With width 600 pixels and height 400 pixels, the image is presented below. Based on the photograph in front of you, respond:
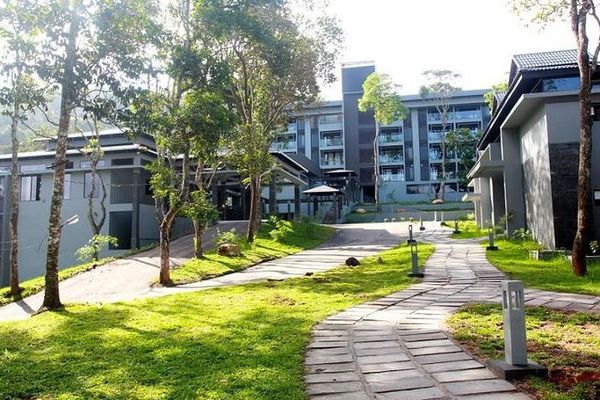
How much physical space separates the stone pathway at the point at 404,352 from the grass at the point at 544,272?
75 centimetres

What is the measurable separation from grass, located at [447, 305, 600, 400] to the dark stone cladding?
904cm

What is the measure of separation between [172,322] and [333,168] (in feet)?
158

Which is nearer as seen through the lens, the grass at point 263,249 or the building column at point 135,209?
the grass at point 263,249

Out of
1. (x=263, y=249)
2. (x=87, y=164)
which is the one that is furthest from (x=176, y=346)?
(x=87, y=164)

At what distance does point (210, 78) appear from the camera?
41.5 ft

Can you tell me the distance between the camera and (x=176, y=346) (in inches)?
223

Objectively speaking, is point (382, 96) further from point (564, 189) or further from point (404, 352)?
point (404, 352)

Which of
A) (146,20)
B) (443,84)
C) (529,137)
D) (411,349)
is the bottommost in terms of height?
(411,349)

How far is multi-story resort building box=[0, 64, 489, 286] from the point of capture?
2586 cm

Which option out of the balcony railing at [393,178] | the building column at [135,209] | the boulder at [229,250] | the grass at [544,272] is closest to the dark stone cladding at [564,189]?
the grass at [544,272]

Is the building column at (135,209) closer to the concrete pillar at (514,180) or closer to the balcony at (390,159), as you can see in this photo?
the concrete pillar at (514,180)

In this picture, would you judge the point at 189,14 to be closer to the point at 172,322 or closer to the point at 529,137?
the point at 172,322

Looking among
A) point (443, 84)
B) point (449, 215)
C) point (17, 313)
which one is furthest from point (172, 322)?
point (443, 84)

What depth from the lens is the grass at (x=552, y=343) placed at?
12.1 ft
